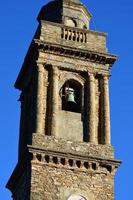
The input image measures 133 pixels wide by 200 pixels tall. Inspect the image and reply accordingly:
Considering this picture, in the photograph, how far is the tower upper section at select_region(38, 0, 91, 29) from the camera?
27.5 meters

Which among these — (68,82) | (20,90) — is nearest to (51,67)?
(68,82)

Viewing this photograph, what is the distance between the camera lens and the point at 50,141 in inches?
925

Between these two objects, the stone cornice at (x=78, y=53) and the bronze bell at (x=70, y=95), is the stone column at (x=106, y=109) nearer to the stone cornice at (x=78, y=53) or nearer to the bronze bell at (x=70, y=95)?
the stone cornice at (x=78, y=53)

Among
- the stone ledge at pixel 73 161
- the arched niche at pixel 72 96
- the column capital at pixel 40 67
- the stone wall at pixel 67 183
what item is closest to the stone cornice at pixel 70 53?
the column capital at pixel 40 67

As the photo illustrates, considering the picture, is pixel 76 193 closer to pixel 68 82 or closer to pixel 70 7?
pixel 68 82

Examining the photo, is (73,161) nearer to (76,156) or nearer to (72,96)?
(76,156)

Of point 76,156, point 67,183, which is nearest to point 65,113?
point 76,156

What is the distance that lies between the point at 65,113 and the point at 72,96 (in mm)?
874

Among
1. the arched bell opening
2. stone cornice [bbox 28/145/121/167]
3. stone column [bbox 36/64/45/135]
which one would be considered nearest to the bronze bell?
the arched bell opening

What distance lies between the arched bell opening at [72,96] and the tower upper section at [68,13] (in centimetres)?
287

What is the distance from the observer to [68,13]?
90.5 feet

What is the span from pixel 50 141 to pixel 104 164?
80.6 inches

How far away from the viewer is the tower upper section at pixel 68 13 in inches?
1081

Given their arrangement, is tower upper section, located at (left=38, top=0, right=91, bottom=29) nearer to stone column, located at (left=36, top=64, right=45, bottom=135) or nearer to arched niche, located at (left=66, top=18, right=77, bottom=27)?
arched niche, located at (left=66, top=18, right=77, bottom=27)
